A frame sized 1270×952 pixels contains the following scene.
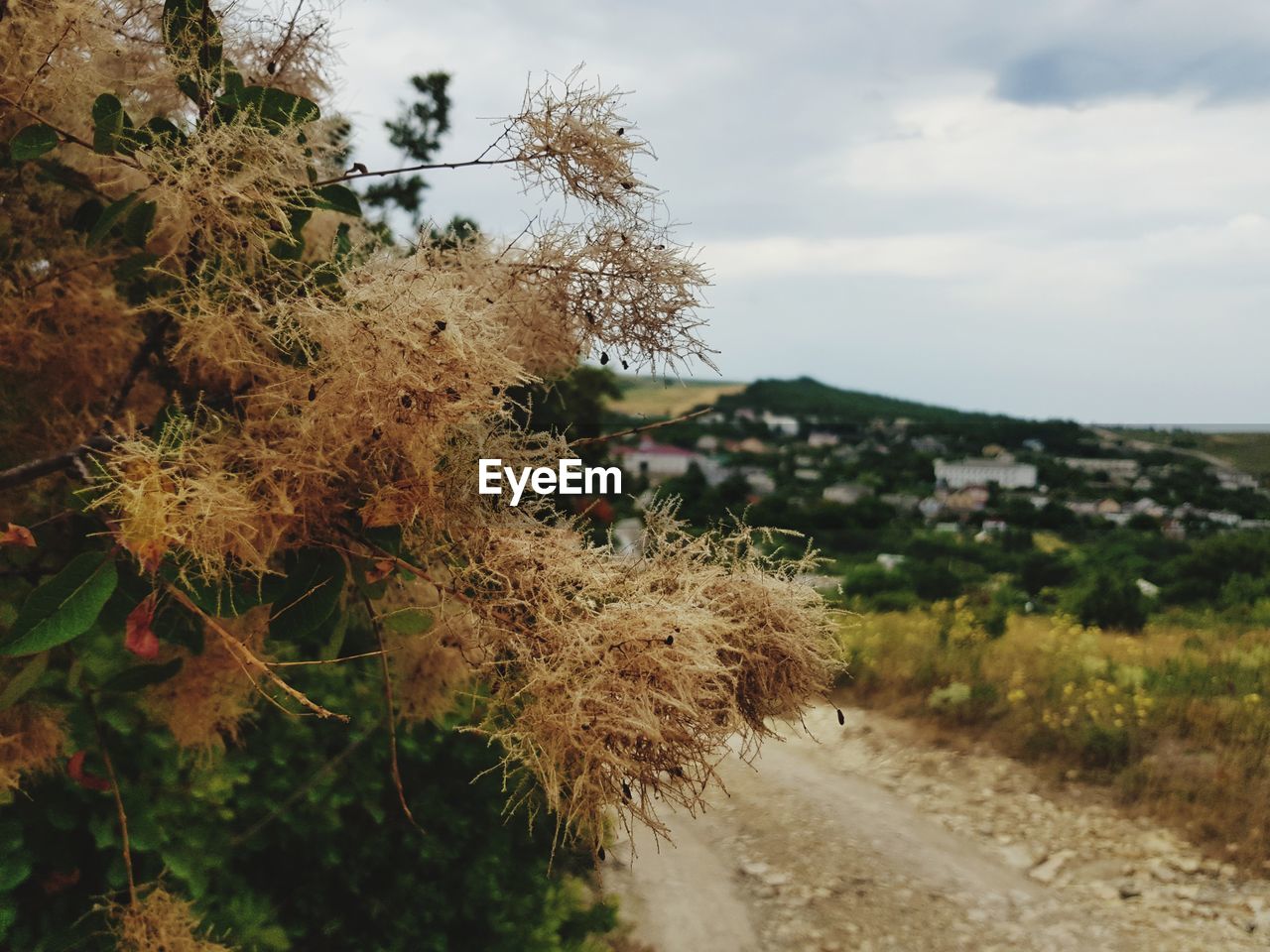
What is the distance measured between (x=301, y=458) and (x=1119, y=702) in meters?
7.04

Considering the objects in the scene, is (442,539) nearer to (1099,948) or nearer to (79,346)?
(79,346)

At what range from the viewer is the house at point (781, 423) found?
16.5 metres

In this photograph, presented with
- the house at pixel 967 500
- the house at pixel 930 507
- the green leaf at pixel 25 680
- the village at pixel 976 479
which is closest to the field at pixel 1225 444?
the village at pixel 976 479

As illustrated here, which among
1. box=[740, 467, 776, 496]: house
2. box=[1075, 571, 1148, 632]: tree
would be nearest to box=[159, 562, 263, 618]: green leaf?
box=[1075, 571, 1148, 632]: tree

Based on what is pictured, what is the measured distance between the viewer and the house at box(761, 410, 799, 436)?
54.0 feet

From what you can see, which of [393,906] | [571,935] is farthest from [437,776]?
[571,935]

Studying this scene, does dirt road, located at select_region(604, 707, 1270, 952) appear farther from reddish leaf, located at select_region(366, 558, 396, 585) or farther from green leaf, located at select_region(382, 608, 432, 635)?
reddish leaf, located at select_region(366, 558, 396, 585)

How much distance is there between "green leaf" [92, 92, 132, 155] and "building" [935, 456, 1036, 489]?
13630 millimetres

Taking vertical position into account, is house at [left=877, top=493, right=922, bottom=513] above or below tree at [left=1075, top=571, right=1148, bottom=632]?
above

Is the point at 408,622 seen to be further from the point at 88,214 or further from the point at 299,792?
the point at 299,792

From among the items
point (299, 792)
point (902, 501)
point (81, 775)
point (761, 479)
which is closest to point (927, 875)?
point (299, 792)

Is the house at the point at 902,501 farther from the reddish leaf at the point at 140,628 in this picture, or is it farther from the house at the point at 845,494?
the reddish leaf at the point at 140,628

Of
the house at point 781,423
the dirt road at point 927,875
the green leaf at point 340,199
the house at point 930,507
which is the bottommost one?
the dirt road at point 927,875

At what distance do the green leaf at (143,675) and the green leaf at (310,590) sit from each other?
19.0 inches
